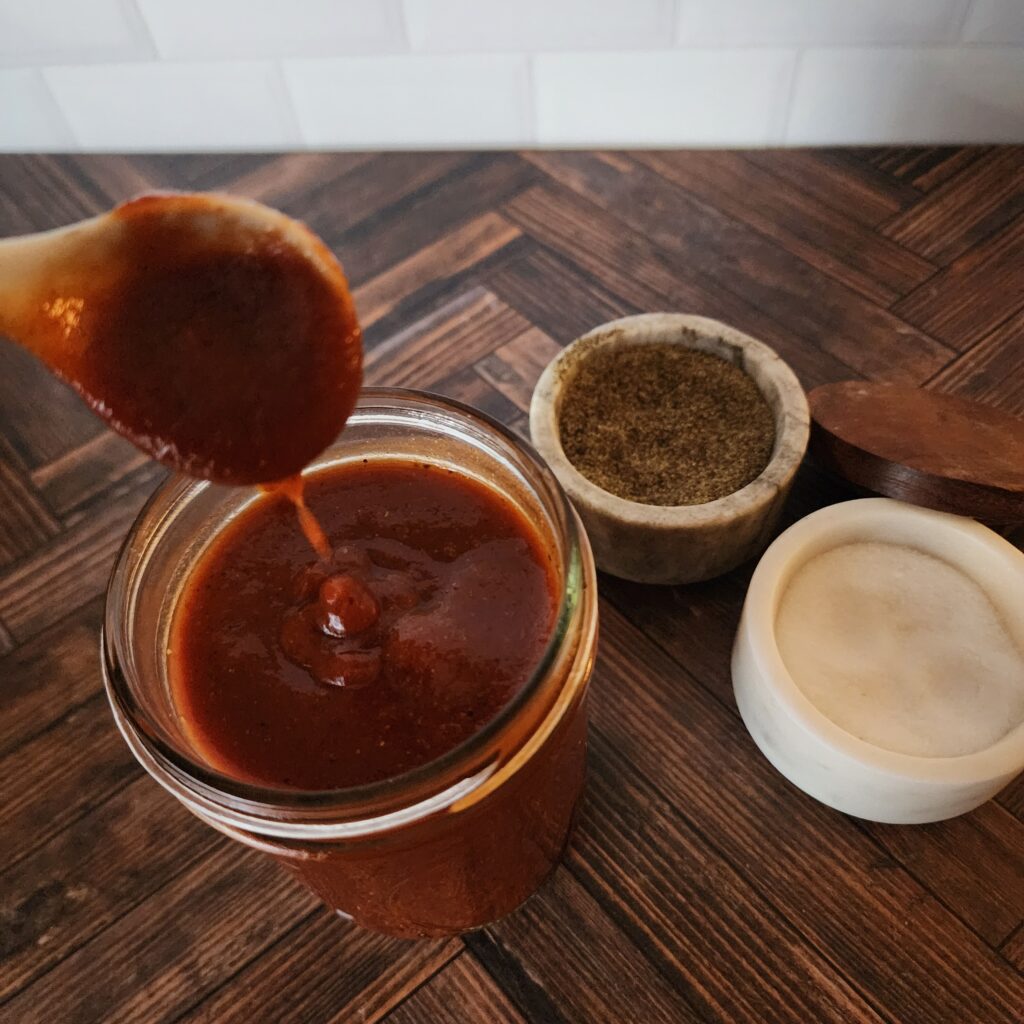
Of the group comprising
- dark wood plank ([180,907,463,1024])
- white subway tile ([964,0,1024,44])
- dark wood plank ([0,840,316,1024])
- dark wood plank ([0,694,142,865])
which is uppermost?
white subway tile ([964,0,1024,44])

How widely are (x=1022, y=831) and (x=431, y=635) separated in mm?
437

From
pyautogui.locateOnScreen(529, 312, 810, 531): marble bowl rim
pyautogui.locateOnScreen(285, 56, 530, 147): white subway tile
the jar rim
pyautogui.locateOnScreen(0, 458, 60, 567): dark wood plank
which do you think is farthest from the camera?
pyautogui.locateOnScreen(285, 56, 530, 147): white subway tile

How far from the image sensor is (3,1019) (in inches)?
25.1

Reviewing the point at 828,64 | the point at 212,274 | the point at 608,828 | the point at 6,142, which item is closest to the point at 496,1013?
the point at 608,828

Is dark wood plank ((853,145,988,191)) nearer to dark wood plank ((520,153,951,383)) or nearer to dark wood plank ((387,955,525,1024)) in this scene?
dark wood plank ((520,153,951,383))

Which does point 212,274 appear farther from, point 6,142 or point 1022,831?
point 6,142

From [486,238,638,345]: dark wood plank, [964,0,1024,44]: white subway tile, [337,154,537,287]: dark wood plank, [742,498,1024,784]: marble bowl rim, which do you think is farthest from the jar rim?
[964,0,1024,44]: white subway tile

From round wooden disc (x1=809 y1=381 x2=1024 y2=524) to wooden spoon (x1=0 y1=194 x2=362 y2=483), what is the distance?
0.45 metres

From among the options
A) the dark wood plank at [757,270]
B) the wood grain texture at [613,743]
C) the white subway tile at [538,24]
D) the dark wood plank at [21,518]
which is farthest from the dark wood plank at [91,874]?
the white subway tile at [538,24]

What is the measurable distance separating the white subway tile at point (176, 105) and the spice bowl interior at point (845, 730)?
Result: 2.59 ft

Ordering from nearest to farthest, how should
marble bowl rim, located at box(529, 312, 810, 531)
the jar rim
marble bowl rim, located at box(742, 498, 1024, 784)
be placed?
the jar rim → marble bowl rim, located at box(742, 498, 1024, 784) → marble bowl rim, located at box(529, 312, 810, 531)

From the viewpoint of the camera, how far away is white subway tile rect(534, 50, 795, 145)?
1.03 m

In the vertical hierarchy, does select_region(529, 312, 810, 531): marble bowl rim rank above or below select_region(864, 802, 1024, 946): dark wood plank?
above

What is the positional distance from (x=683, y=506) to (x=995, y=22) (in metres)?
0.63
